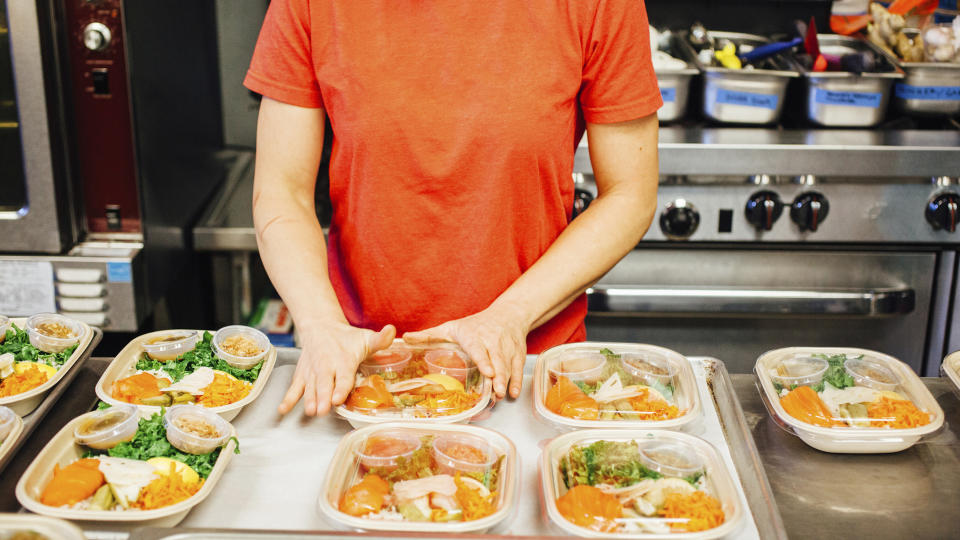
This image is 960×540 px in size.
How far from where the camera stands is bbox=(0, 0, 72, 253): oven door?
205cm

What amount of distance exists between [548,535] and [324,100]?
83 centimetres

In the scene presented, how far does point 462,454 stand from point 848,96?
1.93 m

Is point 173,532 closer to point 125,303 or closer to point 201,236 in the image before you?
point 125,303

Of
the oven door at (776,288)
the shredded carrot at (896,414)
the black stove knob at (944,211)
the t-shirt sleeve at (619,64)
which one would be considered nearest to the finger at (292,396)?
the t-shirt sleeve at (619,64)

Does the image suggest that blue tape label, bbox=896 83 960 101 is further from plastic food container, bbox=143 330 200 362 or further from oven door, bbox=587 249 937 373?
plastic food container, bbox=143 330 200 362

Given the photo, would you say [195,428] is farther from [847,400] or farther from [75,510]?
[847,400]

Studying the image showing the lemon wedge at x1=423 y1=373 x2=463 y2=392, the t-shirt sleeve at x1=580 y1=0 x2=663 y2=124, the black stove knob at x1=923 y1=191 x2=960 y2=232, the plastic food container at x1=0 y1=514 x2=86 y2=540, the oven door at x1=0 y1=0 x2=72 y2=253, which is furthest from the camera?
the black stove knob at x1=923 y1=191 x2=960 y2=232

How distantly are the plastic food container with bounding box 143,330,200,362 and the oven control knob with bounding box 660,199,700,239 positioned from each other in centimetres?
142

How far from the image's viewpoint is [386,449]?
1.14 m

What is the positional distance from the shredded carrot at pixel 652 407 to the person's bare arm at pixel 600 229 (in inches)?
8.4

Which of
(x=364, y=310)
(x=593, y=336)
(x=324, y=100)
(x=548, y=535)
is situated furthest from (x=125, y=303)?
(x=548, y=535)

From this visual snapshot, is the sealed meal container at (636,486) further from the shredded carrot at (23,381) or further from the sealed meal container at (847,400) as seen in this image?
the shredded carrot at (23,381)

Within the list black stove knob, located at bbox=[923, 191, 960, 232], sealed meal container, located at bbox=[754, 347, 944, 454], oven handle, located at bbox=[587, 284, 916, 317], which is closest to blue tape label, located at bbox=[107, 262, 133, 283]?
oven handle, located at bbox=[587, 284, 916, 317]

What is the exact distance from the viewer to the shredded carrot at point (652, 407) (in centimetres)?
125
